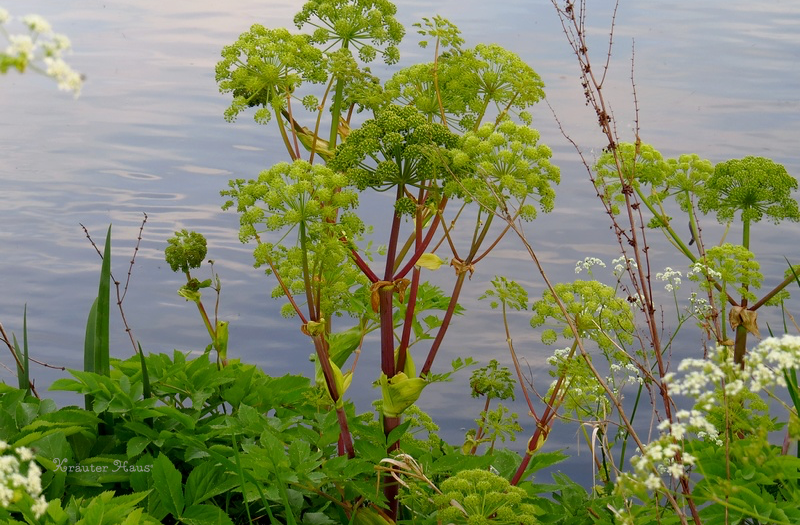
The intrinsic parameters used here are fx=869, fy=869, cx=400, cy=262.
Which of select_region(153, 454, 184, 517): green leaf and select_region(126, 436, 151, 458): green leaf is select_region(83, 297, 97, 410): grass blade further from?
select_region(153, 454, 184, 517): green leaf

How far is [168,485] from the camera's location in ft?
8.36

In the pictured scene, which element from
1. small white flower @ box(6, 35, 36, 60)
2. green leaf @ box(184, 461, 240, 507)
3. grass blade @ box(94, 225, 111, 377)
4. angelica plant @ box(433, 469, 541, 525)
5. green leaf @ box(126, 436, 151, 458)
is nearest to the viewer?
small white flower @ box(6, 35, 36, 60)

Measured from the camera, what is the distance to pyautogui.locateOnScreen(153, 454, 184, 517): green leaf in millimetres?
2527

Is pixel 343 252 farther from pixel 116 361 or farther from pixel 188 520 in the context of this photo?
pixel 116 361

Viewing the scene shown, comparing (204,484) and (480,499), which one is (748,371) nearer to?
(480,499)

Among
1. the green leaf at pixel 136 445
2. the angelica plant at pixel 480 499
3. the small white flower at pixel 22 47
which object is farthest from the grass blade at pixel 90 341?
the small white flower at pixel 22 47

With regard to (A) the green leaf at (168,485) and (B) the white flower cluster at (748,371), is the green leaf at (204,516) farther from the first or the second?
(B) the white flower cluster at (748,371)

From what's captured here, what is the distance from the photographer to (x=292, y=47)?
3047mm

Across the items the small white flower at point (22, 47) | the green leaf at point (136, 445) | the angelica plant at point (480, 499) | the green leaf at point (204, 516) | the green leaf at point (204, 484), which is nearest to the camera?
the small white flower at point (22, 47)

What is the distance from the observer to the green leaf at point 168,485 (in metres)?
2.53

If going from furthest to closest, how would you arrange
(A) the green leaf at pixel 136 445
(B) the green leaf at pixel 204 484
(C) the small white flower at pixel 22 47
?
(A) the green leaf at pixel 136 445 < (B) the green leaf at pixel 204 484 < (C) the small white flower at pixel 22 47

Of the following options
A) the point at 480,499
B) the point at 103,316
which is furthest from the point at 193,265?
the point at 480,499

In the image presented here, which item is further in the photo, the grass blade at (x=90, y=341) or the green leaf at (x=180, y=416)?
the grass blade at (x=90, y=341)

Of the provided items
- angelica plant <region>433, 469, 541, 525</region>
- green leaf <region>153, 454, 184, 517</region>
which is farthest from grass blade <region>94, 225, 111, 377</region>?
angelica plant <region>433, 469, 541, 525</region>
